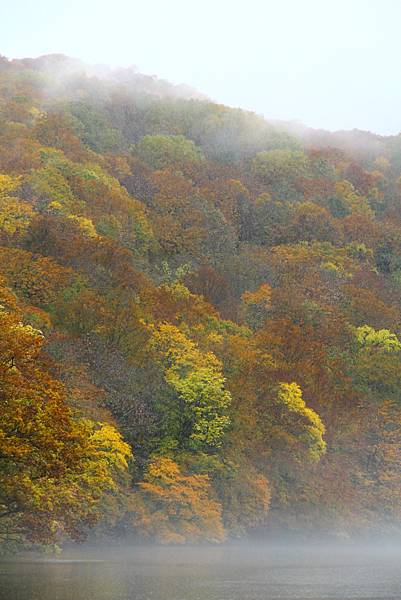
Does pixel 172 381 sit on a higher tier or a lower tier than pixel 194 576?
higher

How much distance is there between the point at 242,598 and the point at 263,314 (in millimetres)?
106704

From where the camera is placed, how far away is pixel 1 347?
5100 centimetres

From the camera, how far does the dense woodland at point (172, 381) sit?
56656mm

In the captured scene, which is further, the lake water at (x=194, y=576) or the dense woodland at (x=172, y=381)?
the dense woodland at (x=172, y=381)

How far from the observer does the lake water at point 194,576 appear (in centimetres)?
4603

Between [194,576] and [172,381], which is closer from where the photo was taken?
[194,576]

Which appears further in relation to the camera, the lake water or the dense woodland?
the dense woodland

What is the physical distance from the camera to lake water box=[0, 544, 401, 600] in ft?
151

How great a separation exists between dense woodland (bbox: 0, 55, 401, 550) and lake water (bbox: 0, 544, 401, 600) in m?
2.84

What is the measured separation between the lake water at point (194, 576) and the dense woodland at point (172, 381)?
284 centimetres

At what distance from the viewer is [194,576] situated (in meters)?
57.6

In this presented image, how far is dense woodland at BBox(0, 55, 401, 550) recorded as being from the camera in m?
56.7

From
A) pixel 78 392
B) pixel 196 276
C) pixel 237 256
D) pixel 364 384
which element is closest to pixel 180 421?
pixel 78 392

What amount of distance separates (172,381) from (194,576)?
41.6 meters
